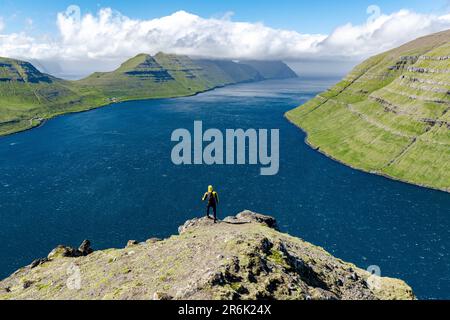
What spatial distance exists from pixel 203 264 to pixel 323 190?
143928 mm

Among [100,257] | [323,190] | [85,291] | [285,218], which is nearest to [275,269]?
[85,291]

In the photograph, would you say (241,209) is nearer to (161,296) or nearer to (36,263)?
(36,263)

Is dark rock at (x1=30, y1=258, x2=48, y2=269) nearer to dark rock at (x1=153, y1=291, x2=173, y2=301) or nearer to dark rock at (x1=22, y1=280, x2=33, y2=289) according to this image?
dark rock at (x1=22, y1=280, x2=33, y2=289)

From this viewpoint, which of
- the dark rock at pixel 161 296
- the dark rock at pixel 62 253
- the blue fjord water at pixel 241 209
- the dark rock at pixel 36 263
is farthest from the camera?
the blue fjord water at pixel 241 209

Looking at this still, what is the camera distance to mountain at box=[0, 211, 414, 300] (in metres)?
33.6

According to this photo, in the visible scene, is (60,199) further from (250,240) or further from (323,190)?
(250,240)

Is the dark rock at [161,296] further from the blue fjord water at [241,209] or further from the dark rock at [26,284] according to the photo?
the blue fjord water at [241,209]

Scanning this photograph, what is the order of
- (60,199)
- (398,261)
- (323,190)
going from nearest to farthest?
(398,261), (60,199), (323,190)

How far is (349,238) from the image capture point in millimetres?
127250

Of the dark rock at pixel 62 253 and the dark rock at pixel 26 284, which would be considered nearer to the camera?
the dark rock at pixel 26 284

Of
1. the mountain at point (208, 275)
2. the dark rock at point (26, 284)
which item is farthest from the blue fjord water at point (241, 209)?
the dark rock at point (26, 284)

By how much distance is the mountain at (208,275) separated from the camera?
33.6m

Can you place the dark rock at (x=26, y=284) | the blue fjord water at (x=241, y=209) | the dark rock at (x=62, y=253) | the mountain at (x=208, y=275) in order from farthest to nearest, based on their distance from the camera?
1. the blue fjord water at (x=241, y=209)
2. the dark rock at (x=62, y=253)
3. the dark rock at (x=26, y=284)
4. the mountain at (x=208, y=275)

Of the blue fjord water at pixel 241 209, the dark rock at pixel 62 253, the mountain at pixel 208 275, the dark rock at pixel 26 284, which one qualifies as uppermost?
the mountain at pixel 208 275
